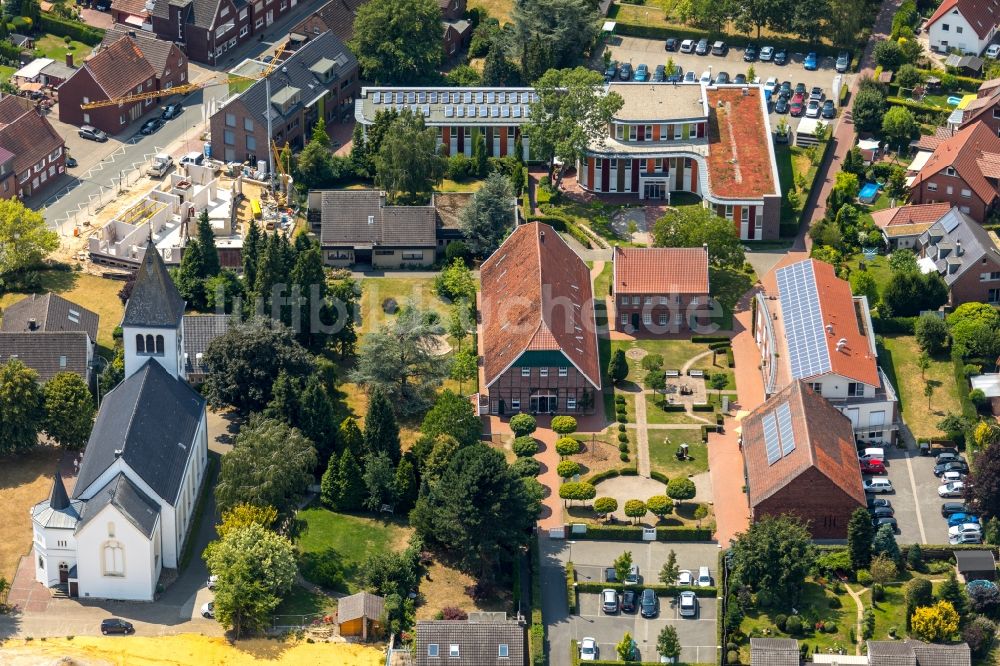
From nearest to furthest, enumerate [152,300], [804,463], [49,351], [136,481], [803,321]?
[136,481] < [804,463] < [152,300] < [49,351] < [803,321]

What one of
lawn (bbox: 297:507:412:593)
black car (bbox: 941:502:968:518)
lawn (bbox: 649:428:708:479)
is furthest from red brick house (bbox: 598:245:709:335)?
lawn (bbox: 297:507:412:593)

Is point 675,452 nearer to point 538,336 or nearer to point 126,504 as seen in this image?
point 538,336

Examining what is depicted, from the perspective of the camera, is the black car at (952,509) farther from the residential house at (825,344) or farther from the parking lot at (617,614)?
the parking lot at (617,614)

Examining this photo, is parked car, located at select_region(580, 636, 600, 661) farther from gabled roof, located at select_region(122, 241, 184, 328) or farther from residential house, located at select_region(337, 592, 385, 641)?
gabled roof, located at select_region(122, 241, 184, 328)

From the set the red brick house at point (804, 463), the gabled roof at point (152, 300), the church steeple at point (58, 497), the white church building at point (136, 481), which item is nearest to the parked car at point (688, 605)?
the red brick house at point (804, 463)

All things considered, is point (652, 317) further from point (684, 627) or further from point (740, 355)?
point (684, 627)

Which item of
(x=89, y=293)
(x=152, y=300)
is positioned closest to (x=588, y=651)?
(x=152, y=300)
